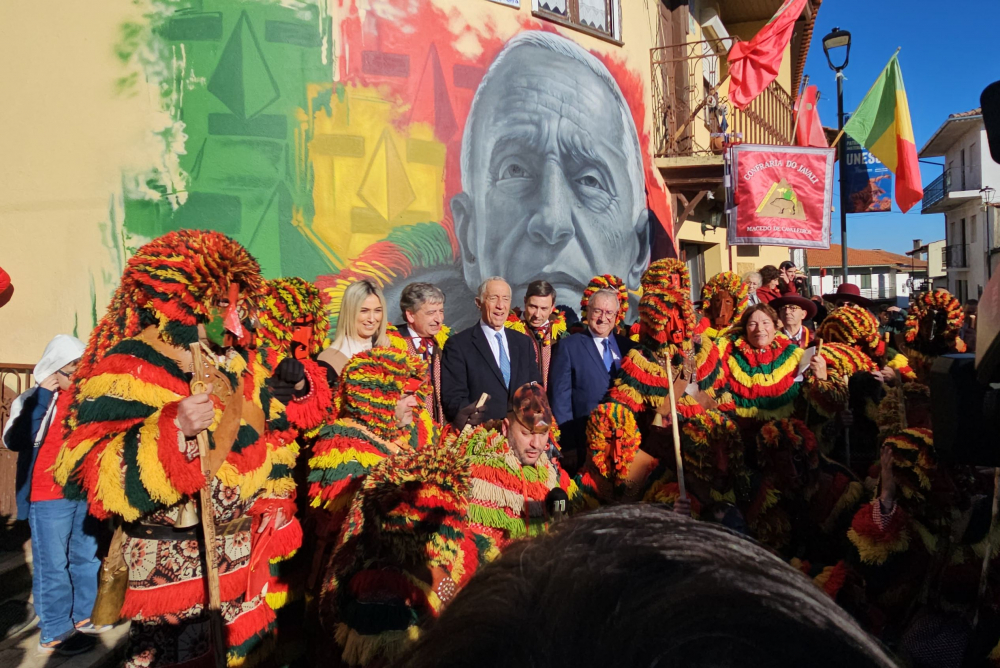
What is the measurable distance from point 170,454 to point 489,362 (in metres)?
2.61

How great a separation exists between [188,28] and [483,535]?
19.6 ft

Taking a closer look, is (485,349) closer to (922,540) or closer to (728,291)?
(728,291)

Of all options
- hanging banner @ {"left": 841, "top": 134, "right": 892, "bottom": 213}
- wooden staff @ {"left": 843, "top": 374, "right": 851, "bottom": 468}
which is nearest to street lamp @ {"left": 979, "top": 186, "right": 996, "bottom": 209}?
hanging banner @ {"left": 841, "top": 134, "right": 892, "bottom": 213}

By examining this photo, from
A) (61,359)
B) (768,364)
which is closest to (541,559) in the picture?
(768,364)

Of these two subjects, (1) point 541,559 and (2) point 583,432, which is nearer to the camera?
(1) point 541,559

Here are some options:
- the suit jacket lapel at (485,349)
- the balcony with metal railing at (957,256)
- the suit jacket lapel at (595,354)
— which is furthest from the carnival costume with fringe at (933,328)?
the balcony with metal railing at (957,256)

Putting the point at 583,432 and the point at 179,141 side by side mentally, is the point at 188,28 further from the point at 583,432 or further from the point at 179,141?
the point at 583,432

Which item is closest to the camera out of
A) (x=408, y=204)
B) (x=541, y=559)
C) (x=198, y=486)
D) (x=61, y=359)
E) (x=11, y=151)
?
(x=541, y=559)

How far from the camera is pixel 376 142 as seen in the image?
7.01 metres

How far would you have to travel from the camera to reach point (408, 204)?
7180mm

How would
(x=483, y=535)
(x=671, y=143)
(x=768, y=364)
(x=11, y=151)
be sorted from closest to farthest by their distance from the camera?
(x=483, y=535) < (x=768, y=364) < (x=11, y=151) < (x=671, y=143)

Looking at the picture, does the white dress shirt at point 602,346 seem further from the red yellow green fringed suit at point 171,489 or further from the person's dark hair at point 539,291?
Answer: the red yellow green fringed suit at point 171,489

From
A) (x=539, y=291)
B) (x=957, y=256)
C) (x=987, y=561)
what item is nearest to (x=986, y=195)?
(x=957, y=256)

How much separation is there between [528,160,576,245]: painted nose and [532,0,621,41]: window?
1.95 metres
